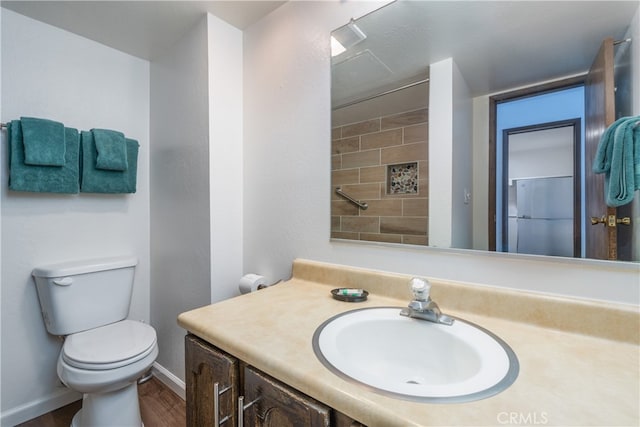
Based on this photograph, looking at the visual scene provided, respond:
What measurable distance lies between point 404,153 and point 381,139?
118mm

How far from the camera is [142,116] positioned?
6.06 feet

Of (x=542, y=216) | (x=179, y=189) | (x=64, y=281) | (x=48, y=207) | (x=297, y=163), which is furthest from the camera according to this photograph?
(x=179, y=189)

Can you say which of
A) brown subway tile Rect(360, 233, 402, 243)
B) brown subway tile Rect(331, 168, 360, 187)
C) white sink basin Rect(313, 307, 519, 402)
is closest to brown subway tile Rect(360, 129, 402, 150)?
brown subway tile Rect(331, 168, 360, 187)

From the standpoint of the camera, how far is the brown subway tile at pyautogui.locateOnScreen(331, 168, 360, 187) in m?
1.13

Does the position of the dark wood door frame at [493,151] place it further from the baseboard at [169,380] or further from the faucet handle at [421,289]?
the baseboard at [169,380]

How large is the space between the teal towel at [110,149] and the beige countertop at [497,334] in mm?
1270

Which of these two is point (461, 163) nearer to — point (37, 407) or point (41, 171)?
point (41, 171)

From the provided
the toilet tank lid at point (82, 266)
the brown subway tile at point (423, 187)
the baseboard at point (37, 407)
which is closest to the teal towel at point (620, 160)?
the brown subway tile at point (423, 187)

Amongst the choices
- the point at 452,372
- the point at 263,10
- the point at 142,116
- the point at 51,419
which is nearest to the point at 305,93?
the point at 263,10

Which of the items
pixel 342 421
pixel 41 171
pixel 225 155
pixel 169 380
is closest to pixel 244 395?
pixel 342 421

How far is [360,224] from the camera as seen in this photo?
110 cm

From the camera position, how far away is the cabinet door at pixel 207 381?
671 millimetres

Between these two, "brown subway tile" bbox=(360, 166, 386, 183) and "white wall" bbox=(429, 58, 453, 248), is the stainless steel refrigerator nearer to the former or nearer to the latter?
"white wall" bbox=(429, 58, 453, 248)

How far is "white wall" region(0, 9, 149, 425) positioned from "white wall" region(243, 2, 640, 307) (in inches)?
35.7
